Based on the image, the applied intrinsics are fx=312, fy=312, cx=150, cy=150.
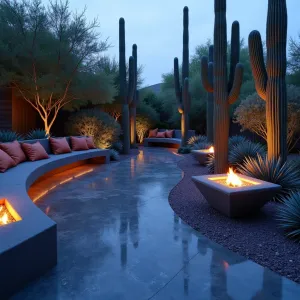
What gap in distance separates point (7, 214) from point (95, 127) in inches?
325

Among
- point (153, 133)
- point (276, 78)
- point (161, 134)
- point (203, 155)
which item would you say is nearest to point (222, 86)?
point (276, 78)

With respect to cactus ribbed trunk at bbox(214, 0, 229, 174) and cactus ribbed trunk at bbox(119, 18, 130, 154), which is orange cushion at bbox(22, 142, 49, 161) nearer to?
cactus ribbed trunk at bbox(214, 0, 229, 174)

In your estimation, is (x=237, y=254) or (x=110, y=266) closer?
(x=110, y=266)

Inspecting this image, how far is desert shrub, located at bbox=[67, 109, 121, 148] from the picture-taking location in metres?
11.2

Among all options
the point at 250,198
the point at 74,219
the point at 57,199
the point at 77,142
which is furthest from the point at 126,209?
the point at 77,142

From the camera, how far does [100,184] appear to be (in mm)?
6250

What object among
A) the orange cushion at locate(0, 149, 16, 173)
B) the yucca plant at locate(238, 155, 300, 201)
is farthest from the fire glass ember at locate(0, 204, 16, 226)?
the yucca plant at locate(238, 155, 300, 201)

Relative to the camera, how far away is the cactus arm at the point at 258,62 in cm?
507

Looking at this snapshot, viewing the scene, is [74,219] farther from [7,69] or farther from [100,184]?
[7,69]

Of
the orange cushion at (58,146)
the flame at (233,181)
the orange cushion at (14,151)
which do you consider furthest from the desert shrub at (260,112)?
the orange cushion at (14,151)

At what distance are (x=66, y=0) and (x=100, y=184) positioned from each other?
6.44 metres

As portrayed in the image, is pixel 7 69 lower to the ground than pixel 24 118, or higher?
higher

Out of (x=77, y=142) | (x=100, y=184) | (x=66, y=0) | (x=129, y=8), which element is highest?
(x=129, y=8)

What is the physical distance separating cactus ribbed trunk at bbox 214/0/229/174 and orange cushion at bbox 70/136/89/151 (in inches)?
166
